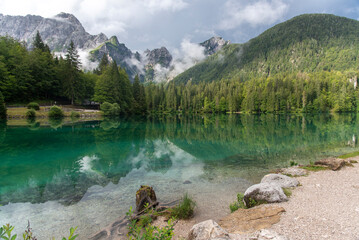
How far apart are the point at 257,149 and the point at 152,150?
11648mm

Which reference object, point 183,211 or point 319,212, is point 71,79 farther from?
point 319,212

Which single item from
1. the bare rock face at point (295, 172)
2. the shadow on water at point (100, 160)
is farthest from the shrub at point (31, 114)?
the bare rock face at point (295, 172)

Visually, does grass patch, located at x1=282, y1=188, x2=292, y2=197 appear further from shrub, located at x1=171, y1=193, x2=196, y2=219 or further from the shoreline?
shrub, located at x1=171, y1=193, x2=196, y2=219

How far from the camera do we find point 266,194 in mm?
7645

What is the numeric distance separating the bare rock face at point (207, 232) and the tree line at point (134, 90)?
206 ft

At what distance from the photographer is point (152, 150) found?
21328 mm

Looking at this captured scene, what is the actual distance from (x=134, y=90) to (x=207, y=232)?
84.3 metres

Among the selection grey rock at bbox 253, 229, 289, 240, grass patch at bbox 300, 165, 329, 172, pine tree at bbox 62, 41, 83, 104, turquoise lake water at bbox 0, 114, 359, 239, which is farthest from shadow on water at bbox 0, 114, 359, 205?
pine tree at bbox 62, 41, 83, 104

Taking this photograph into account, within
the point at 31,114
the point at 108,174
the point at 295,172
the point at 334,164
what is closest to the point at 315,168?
the point at 334,164

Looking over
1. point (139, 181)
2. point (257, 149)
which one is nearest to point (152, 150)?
point (139, 181)

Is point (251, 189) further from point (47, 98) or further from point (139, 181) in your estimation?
point (47, 98)

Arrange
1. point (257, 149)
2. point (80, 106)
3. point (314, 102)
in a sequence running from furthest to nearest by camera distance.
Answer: point (314, 102) < point (80, 106) < point (257, 149)

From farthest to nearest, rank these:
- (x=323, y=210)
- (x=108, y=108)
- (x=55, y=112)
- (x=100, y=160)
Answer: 1. (x=108, y=108)
2. (x=55, y=112)
3. (x=100, y=160)
4. (x=323, y=210)

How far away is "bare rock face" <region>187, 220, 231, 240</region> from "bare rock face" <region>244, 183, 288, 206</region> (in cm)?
353
